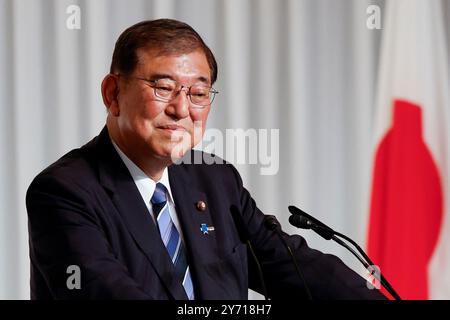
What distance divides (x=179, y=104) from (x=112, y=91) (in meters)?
0.23

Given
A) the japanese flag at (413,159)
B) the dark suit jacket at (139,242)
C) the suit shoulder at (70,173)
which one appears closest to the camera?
the dark suit jacket at (139,242)

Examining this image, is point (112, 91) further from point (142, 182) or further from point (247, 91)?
point (247, 91)

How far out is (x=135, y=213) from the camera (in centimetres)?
199

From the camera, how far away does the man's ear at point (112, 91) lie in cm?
209

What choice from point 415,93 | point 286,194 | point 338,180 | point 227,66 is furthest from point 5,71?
point 415,93

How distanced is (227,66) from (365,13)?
2.67 ft

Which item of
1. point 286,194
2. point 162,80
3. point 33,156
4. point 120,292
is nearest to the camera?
point 120,292

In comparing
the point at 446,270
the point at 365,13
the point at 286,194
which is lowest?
the point at 446,270

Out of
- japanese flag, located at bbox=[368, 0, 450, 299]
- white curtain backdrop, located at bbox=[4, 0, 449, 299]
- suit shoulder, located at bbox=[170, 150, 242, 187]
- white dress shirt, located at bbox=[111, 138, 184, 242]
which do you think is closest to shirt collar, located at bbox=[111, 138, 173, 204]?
white dress shirt, located at bbox=[111, 138, 184, 242]

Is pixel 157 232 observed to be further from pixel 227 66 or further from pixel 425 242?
pixel 425 242

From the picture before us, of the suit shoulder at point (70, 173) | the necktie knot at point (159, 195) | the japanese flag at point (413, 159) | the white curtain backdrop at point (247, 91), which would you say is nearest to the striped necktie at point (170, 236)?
the necktie knot at point (159, 195)

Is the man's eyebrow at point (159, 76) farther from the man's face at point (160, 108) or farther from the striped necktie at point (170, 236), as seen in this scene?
the striped necktie at point (170, 236)

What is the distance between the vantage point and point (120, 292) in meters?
1.66

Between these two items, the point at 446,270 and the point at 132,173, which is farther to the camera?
the point at 446,270
